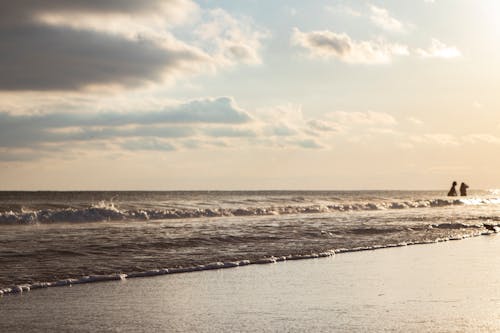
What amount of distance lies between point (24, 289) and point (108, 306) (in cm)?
261

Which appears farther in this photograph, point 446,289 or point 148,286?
point 148,286

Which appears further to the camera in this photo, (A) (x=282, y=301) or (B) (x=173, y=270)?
(B) (x=173, y=270)

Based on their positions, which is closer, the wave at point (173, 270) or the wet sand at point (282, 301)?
the wet sand at point (282, 301)

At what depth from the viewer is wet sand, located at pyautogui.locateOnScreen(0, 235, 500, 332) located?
28.3 ft

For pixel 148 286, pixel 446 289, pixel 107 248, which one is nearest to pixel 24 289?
pixel 148 286

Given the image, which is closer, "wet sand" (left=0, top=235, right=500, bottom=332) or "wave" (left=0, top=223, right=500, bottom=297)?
"wet sand" (left=0, top=235, right=500, bottom=332)

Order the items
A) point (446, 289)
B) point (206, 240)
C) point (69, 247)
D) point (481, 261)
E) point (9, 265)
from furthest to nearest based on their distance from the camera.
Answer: point (206, 240)
point (69, 247)
point (481, 261)
point (9, 265)
point (446, 289)

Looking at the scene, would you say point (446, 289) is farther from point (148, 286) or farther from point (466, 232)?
point (466, 232)

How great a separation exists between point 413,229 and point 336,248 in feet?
31.6

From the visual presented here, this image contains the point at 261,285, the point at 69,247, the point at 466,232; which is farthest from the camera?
the point at 466,232

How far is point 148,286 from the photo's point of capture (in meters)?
12.1

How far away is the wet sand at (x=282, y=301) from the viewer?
864cm

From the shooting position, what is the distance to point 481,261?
1534cm

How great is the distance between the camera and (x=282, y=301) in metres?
10.3
